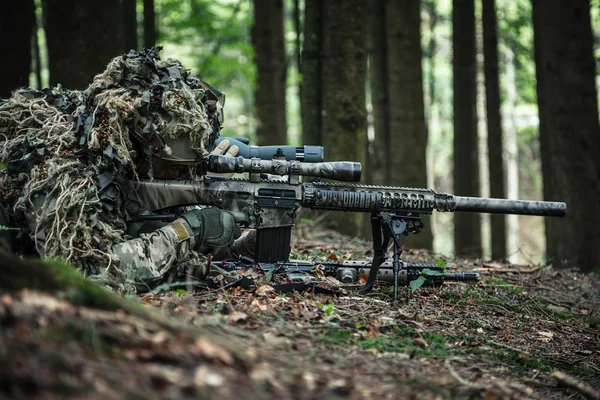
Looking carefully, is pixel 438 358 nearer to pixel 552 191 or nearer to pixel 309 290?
pixel 309 290

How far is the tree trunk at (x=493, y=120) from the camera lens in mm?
12812

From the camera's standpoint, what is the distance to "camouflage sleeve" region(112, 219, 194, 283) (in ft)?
15.6

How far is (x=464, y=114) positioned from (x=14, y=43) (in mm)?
8208

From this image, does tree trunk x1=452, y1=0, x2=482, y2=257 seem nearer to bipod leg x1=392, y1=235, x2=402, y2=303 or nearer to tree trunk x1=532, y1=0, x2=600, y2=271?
tree trunk x1=532, y1=0, x2=600, y2=271

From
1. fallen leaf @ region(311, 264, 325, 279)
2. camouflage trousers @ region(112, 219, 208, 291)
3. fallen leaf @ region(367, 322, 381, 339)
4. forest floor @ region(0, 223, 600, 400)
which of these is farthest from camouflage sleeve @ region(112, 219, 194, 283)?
fallen leaf @ region(367, 322, 381, 339)

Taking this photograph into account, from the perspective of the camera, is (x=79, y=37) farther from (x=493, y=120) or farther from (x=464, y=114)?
(x=493, y=120)

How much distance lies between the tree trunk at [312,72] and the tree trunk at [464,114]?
3968mm

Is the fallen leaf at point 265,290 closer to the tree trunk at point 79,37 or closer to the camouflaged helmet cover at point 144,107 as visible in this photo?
the camouflaged helmet cover at point 144,107

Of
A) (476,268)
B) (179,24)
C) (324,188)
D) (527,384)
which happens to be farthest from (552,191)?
(179,24)

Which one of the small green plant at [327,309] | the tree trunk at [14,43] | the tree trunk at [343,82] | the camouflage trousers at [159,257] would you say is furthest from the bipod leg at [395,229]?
the tree trunk at [14,43]

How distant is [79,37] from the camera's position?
8242 millimetres

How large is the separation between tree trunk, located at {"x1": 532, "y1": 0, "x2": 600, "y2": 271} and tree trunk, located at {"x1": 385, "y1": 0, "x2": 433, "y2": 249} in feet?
7.23

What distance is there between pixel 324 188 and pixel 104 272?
196cm

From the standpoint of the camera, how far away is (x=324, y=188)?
18.3 feet
